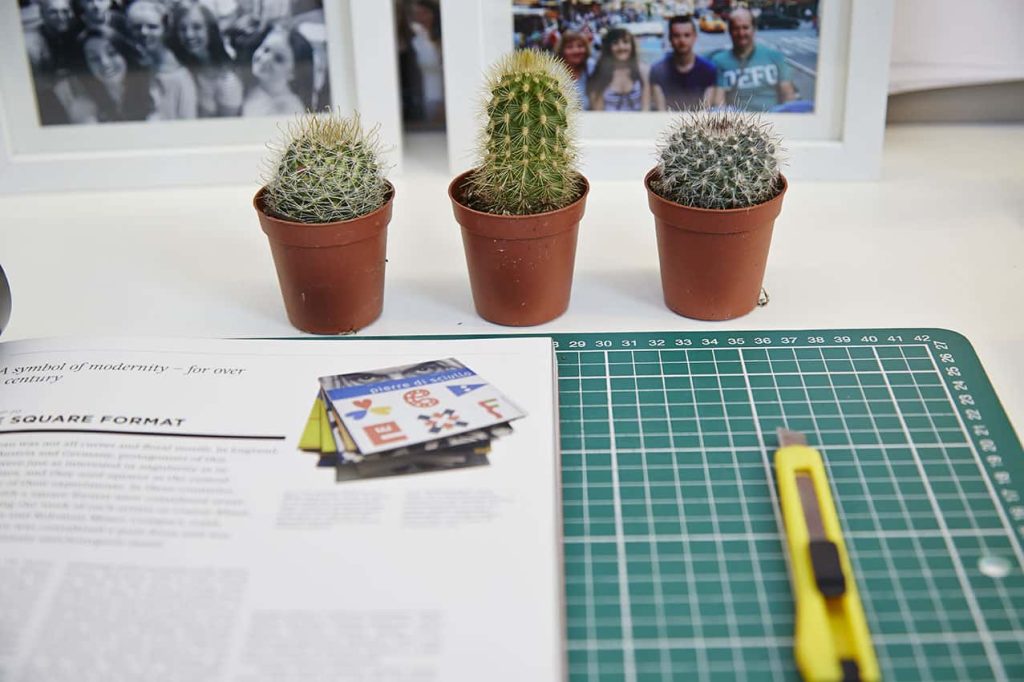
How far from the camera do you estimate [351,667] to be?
1.85ft

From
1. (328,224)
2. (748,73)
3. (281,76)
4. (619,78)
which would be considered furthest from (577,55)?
(328,224)

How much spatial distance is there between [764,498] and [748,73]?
616 mm

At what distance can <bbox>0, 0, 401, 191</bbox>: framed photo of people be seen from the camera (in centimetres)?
118

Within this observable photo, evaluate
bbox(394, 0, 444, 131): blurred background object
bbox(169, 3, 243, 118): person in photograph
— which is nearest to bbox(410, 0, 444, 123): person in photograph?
bbox(394, 0, 444, 131): blurred background object

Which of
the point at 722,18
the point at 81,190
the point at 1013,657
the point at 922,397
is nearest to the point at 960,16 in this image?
the point at 722,18

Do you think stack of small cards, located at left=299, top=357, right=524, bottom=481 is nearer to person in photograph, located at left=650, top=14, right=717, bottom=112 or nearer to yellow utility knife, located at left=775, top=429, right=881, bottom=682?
yellow utility knife, located at left=775, top=429, right=881, bottom=682

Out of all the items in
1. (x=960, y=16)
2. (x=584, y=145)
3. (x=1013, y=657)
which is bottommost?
(x=1013, y=657)

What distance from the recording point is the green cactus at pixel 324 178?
884mm

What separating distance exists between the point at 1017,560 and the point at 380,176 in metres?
0.57

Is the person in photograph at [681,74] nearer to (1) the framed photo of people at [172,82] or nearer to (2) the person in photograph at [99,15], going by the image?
(1) the framed photo of people at [172,82]

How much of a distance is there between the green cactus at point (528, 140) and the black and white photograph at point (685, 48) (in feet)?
0.89

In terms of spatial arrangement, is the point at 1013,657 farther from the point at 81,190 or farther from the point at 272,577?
the point at 81,190

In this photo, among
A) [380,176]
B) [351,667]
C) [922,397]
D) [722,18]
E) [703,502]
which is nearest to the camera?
[351,667]

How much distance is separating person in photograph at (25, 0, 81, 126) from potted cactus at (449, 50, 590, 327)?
515 mm
